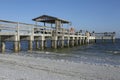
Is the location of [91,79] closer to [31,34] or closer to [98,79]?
[98,79]

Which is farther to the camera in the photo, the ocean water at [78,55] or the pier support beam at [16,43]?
the pier support beam at [16,43]

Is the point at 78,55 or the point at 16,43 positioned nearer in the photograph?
the point at 16,43

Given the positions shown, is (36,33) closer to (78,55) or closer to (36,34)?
(36,34)

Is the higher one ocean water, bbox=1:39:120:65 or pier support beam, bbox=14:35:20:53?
pier support beam, bbox=14:35:20:53

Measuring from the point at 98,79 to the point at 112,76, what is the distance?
3.57ft

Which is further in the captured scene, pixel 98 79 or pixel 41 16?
pixel 41 16

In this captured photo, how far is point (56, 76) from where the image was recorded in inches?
409

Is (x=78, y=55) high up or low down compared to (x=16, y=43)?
down

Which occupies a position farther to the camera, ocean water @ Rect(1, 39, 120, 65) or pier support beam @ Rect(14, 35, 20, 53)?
pier support beam @ Rect(14, 35, 20, 53)

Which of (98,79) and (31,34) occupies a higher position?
(31,34)

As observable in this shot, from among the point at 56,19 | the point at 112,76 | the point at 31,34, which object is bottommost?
the point at 112,76

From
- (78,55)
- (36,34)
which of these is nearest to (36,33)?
(36,34)

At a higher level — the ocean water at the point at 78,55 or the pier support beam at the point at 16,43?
the pier support beam at the point at 16,43

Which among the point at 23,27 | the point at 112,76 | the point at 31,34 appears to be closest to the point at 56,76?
the point at 112,76
